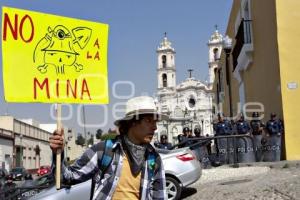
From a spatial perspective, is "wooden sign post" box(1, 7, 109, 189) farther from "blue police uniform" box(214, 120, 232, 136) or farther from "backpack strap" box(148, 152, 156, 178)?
"blue police uniform" box(214, 120, 232, 136)

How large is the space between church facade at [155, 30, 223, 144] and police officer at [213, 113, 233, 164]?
Result: 74503mm

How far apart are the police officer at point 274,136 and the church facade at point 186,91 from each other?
75.6 metres

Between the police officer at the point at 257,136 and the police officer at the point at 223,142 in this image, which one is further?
the police officer at the point at 223,142

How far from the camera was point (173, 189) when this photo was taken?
980cm

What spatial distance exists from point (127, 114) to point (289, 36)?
12.2 m

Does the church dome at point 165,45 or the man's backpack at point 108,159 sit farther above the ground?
the church dome at point 165,45

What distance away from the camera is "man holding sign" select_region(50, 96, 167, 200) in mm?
3570

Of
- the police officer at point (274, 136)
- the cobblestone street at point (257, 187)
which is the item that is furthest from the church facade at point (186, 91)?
the cobblestone street at point (257, 187)

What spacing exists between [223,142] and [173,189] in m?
5.83

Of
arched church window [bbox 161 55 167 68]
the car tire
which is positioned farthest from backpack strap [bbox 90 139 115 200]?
arched church window [bbox 161 55 167 68]

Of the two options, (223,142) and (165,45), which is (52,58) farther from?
(165,45)

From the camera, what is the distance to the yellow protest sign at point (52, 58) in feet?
14.1

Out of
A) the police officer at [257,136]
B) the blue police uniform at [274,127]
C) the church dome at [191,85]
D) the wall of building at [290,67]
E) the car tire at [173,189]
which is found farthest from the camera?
the church dome at [191,85]

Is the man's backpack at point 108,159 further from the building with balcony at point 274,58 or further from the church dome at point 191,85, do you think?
the church dome at point 191,85
